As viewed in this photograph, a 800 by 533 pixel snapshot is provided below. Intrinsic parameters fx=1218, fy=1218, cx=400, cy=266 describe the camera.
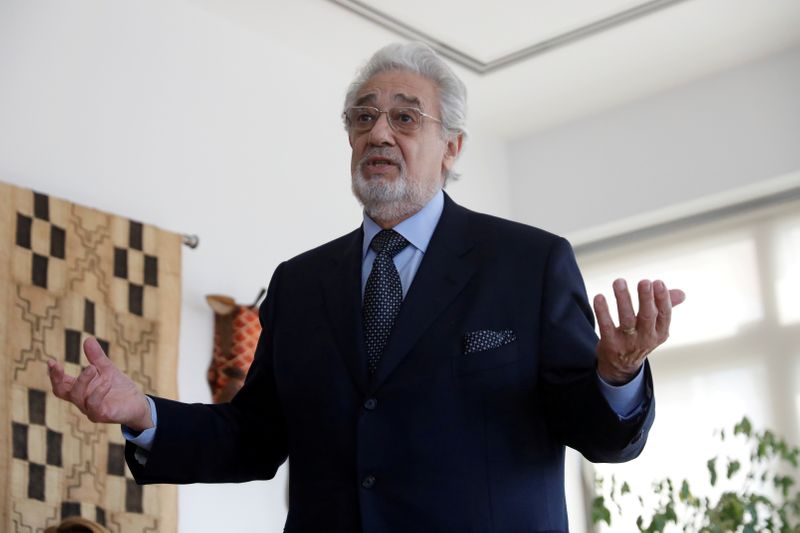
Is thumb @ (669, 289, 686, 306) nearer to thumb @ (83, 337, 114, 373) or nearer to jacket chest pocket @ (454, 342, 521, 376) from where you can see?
jacket chest pocket @ (454, 342, 521, 376)

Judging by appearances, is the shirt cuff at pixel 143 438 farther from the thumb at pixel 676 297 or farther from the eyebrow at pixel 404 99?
the thumb at pixel 676 297

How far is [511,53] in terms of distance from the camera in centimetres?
542

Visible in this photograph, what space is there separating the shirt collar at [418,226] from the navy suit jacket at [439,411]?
0.15 ft

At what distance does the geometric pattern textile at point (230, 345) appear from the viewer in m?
4.38

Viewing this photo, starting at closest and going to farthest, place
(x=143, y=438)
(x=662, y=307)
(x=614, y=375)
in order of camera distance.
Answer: (x=662, y=307) < (x=614, y=375) < (x=143, y=438)

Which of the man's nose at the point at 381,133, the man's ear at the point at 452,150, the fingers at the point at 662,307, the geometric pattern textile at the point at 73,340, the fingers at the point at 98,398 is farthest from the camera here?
the geometric pattern textile at the point at 73,340

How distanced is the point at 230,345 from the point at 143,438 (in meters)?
2.38

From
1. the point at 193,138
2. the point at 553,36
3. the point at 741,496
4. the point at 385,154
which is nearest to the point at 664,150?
the point at 553,36

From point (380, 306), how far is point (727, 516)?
2.98 m

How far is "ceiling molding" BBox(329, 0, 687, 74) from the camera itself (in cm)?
500

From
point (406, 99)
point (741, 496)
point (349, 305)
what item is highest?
point (406, 99)

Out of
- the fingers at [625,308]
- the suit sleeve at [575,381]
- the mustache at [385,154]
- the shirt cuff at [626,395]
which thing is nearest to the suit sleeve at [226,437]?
the mustache at [385,154]

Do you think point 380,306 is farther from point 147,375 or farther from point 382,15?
point 382,15

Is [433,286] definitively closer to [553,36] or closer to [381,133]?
[381,133]
